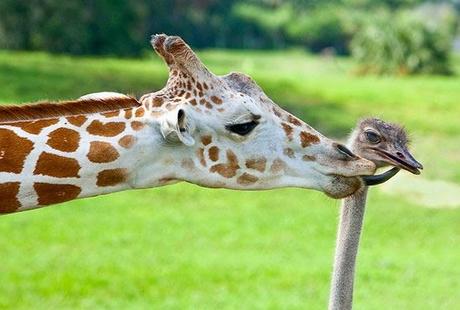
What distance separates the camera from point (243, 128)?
141 inches

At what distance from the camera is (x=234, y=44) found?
5031 cm

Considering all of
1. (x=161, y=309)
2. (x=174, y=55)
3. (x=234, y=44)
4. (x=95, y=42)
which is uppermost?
(x=234, y=44)

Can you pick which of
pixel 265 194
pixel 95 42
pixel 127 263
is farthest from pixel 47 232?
pixel 95 42

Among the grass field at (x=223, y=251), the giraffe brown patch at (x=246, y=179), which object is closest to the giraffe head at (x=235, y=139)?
the giraffe brown patch at (x=246, y=179)

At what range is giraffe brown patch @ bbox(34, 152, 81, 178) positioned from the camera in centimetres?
348

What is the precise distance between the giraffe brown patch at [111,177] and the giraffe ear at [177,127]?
0.55 ft

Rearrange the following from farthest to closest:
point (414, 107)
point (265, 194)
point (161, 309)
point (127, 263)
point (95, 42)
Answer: point (95, 42) → point (414, 107) → point (265, 194) → point (127, 263) → point (161, 309)

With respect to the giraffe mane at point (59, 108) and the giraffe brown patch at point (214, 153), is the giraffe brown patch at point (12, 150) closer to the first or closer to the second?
the giraffe mane at point (59, 108)

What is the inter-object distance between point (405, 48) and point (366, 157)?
24.8 meters

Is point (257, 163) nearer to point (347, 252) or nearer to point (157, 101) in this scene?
point (157, 101)

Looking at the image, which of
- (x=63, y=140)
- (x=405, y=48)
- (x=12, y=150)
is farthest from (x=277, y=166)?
(x=405, y=48)

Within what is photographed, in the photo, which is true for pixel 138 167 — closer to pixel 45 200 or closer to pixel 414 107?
pixel 45 200

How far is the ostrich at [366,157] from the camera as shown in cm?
391

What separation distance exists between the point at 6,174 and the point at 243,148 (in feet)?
2.26
